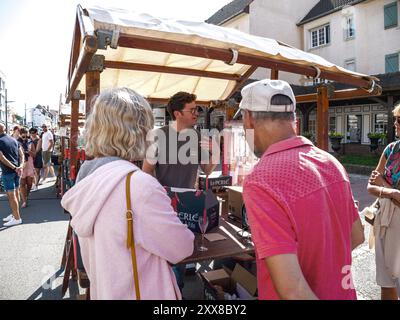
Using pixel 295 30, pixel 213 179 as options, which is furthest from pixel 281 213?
pixel 295 30

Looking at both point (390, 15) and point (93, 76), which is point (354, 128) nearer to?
point (390, 15)

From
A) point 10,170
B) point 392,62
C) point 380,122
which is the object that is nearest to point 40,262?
point 10,170

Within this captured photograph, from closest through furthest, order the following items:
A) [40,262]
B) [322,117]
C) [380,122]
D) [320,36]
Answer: [322,117] < [40,262] < [380,122] < [320,36]

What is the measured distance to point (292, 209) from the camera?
1162 mm

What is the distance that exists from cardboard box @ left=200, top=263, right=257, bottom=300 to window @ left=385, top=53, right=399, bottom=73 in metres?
19.6

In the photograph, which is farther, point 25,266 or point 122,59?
point 25,266

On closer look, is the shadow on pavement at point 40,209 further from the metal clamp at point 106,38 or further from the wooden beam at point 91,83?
the metal clamp at point 106,38

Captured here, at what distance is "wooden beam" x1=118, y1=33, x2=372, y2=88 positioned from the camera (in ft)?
6.33

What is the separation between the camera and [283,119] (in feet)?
4.48

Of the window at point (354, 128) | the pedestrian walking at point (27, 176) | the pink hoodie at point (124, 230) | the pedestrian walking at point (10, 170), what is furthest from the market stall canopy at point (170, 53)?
the window at point (354, 128)

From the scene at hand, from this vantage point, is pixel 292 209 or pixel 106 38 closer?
pixel 292 209

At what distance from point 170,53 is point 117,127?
1174mm
